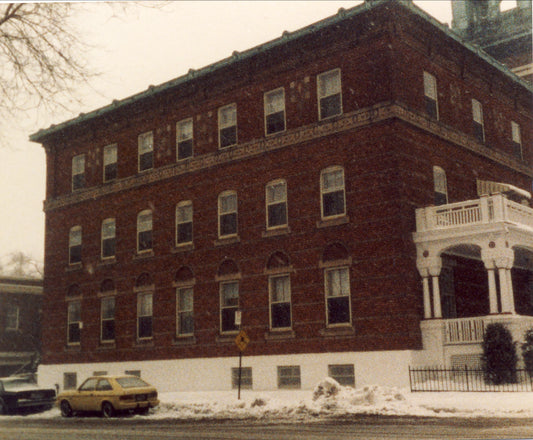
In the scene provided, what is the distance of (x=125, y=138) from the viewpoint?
36531mm

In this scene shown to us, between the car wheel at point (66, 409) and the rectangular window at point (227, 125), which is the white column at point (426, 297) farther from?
Result: the car wheel at point (66, 409)

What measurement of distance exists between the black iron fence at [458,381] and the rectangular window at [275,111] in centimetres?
1116

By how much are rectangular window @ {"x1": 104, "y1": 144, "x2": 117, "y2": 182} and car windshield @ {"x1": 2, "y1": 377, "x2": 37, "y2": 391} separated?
481 inches

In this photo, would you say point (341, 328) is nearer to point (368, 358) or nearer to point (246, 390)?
point (368, 358)

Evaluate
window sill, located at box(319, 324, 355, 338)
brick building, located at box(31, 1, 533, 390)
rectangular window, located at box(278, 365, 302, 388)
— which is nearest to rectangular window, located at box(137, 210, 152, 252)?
brick building, located at box(31, 1, 533, 390)

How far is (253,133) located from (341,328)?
905 centimetres

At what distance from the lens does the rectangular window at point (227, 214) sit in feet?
→ 103

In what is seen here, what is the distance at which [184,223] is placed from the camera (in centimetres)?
3347

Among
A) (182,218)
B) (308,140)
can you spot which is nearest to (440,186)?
(308,140)

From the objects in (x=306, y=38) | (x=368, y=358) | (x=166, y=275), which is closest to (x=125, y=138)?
(x=166, y=275)

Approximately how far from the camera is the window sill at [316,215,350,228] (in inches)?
1087

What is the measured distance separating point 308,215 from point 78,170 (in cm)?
1524

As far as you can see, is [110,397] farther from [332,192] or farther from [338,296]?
[332,192]

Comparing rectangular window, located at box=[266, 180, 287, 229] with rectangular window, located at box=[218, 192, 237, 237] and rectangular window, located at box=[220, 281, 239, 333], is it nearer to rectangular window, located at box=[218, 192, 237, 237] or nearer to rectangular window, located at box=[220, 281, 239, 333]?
rectangular window, located at box=[218, 192, 237, 237]
